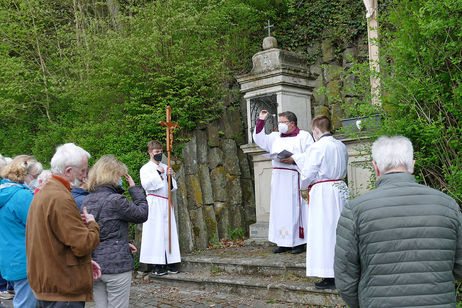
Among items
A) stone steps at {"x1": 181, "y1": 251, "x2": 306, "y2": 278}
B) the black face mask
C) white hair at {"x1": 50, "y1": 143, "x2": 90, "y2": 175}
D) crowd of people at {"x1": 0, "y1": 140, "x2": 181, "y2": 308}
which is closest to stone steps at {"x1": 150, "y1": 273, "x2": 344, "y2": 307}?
stone steps at {"x1": 181, "y1": 251, "x2": 306, "y2": 278}

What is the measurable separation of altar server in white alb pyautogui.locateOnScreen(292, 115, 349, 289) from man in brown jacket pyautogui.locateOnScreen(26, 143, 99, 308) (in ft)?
10.2

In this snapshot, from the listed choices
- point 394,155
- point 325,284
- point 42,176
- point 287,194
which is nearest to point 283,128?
point 287,194

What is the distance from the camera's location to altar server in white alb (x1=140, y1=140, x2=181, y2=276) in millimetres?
7977

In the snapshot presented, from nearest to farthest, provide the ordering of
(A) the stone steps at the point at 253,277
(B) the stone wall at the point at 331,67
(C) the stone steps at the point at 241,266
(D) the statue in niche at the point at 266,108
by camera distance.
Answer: (A) the stone steps at the point at 253,277, (C) the stone steps at the point at 241,266, (D) the statue in niche at the point at 266,108, (B) the stone wall at the point at 331,67

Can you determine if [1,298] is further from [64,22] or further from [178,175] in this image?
[64,22]

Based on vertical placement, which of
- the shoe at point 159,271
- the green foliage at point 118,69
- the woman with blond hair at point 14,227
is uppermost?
the green foliage at point 118,69

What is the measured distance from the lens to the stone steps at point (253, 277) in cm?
591

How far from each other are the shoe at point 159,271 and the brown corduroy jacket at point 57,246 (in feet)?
15.8

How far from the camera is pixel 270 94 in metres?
8.71

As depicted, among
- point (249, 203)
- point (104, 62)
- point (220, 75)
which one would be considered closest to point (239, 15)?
point (220, 75)

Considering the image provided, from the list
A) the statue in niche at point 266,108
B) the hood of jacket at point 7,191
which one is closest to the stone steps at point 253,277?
the statue in niche at point 266,108

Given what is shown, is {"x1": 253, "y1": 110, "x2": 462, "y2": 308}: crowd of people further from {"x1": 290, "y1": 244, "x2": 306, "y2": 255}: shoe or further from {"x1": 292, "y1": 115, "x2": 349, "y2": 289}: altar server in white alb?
{"x1": 290, "y1": 244, "x2": 306, "y2": 255}: shoe

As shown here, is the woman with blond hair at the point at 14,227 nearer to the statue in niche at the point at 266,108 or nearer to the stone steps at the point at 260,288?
the stone steps at the point at 260,288

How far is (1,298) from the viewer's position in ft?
23.3
